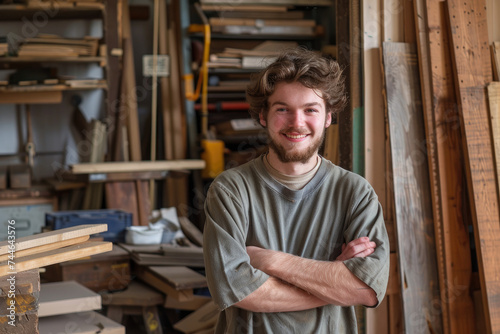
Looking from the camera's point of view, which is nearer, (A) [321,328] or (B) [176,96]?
(A) [321,328]

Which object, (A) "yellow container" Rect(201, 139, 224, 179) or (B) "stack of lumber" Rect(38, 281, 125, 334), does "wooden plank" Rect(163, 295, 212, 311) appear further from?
(A) "yellow container" Rect(201, 139, 224, 179)

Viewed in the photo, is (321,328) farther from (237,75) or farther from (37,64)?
(37,64)

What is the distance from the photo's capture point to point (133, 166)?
16.3ft

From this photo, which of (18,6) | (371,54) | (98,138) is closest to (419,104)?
(371,54)

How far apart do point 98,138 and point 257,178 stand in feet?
12.0

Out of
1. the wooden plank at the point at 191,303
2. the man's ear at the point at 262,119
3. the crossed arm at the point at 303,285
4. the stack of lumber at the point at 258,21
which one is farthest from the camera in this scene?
the stack of lumber at the point at 258,21

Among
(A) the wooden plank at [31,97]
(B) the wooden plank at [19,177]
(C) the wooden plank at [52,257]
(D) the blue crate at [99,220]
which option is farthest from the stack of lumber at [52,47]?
(C) the wooden plank at [52,257]

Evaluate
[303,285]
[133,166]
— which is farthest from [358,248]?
[133,166]

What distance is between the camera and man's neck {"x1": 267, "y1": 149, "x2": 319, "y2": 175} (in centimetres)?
201

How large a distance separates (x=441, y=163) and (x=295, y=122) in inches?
56.5

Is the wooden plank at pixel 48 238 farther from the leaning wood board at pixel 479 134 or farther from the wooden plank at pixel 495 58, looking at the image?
the wooden plank at pixel 495 58

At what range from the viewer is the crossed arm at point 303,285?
1.87 metres

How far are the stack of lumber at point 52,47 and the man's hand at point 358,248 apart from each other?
3957mm

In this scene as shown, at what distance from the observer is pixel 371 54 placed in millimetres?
3207
